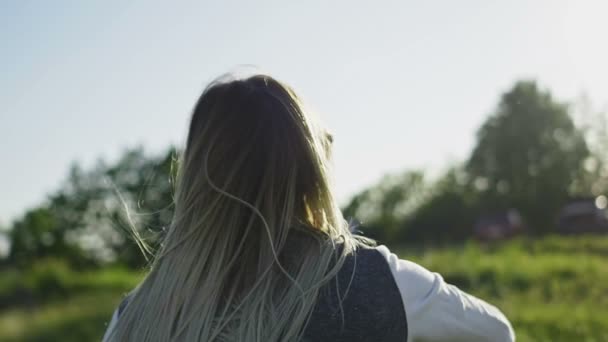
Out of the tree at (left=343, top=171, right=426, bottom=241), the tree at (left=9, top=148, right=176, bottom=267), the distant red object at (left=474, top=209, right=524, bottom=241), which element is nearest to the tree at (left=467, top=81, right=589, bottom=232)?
the distant red object at (left=474, top=209, right=524, bottom=241)

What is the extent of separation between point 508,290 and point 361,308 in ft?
28.2

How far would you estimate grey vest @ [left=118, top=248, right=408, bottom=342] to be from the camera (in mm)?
1568

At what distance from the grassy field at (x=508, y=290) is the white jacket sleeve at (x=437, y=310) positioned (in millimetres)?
3924

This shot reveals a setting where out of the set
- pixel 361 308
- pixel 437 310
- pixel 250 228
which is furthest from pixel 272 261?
pixel 437 310

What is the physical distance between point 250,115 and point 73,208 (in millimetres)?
26905

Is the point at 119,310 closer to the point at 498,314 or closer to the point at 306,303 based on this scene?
the point at 306,303

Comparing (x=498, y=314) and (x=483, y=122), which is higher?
(x=498, y=314)

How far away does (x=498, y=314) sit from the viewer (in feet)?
5.31

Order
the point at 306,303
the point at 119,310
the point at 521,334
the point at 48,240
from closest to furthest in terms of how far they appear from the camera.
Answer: the point at 306,303, the point at 119,310, the point at 521,334, the point at 48,240

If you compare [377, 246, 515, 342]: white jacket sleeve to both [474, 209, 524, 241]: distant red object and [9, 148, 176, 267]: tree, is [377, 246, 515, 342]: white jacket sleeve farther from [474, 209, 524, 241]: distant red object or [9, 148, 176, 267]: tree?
[474, 209, 524, 241]: distant red object

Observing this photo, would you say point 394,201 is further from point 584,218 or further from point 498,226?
point 584,218

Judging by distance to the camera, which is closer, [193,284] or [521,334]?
[193,284]

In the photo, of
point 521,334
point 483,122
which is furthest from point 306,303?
point 483,122

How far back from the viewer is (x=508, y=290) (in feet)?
32.0
